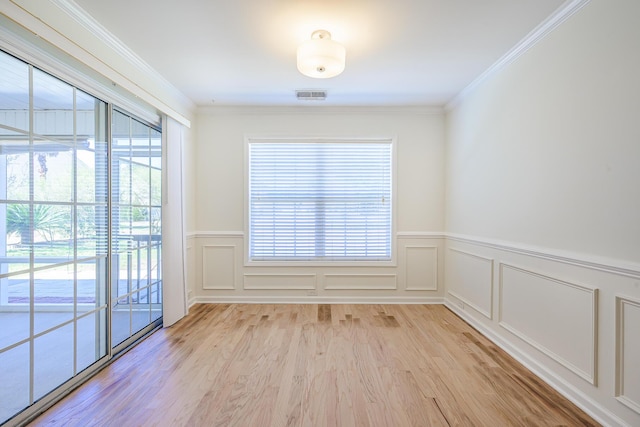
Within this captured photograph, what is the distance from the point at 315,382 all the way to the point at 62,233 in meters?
2.06

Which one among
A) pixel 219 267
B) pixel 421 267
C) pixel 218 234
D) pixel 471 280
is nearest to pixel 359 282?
pixel 421 267

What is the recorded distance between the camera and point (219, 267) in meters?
3.95

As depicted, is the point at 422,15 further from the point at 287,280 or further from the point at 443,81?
the point at 287,280

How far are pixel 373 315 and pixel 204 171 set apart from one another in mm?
2872

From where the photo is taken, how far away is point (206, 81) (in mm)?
3148

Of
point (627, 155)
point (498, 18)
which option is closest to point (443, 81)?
point (498, 18)

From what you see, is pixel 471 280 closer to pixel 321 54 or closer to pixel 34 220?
pixel 321 54

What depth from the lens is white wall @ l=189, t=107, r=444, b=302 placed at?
391cm

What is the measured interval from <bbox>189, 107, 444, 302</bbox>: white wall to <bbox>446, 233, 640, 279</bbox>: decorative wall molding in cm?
105

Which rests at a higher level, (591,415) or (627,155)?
(627,155)

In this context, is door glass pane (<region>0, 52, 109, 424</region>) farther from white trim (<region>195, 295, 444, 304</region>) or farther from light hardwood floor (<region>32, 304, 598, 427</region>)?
white trim (<region>195, 295, 444, 304</region>)

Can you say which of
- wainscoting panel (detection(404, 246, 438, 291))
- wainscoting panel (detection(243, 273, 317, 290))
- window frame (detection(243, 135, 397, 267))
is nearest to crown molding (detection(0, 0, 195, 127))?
window frame (detection(243, 135, 397, 267))

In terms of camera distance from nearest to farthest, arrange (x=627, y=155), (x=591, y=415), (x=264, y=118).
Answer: (x=627, y=155) → (x=591, y=415) → (x=264, y=118)

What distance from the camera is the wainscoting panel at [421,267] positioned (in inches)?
155
